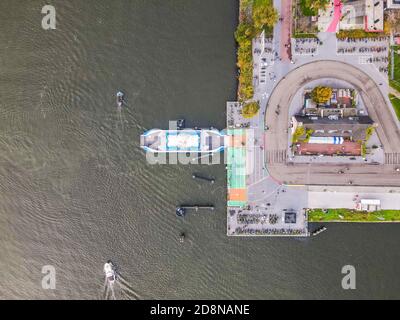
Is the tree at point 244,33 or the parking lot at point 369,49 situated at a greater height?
the tree at point 244,33

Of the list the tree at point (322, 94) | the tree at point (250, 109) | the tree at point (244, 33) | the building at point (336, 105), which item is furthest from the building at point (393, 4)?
the tree at point (250, 109)

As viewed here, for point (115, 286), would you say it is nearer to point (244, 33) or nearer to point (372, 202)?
point (372, 202)

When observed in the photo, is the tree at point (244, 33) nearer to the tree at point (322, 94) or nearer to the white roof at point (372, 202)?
the tree at point (322, 94)

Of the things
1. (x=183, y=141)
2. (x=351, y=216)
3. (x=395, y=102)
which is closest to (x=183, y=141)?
(x=183, y=141)

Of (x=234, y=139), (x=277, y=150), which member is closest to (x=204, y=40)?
(x=234, y=139)

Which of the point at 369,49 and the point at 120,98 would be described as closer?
the point at 369,49

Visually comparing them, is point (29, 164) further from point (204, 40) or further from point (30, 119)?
point (204, 40)

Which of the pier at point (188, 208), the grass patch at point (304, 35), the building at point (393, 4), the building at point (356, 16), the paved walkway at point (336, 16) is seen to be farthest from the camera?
the pier at point (188, 208)
